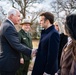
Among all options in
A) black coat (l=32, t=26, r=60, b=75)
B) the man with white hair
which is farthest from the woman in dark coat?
the man with white hair

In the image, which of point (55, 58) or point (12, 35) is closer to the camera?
point (55, 58)

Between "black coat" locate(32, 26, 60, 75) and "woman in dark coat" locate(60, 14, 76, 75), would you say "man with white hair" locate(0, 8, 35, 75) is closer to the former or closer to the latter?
"black coat" locate(32, 26, 60, 75)

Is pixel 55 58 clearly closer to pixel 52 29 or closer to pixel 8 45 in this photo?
pixel 52 29

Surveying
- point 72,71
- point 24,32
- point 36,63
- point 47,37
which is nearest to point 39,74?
point 36,63

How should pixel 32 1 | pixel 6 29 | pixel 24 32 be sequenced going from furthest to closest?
pixel 32 1
pixel 24 32
pixel 6 29

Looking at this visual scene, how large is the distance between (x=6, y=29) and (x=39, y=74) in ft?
3.43

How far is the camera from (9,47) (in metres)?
5.07

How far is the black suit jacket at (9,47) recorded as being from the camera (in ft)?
16.5

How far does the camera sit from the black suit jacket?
502cm

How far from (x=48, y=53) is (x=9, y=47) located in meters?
Result: 0.94

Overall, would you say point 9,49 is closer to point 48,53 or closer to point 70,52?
point 48,53

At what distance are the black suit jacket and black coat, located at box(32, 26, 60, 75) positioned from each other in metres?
0.57

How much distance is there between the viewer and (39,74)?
15.4 feet

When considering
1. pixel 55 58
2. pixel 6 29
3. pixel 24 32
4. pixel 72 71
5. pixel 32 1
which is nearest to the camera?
pixel 72 71
